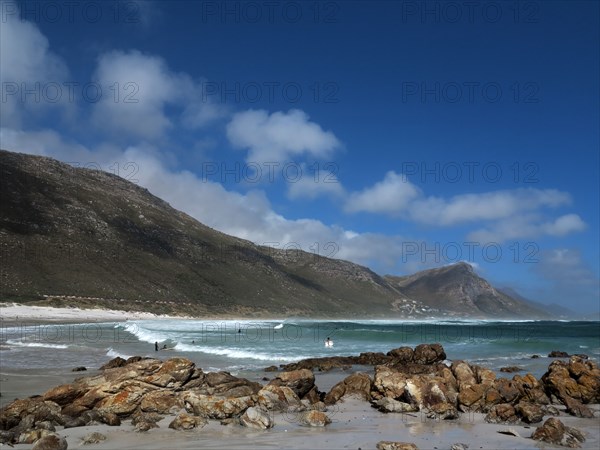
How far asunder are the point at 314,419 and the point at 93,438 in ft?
18.4

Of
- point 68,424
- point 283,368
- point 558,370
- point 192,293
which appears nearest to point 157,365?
point 68,424

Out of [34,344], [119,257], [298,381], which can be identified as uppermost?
[119,257]

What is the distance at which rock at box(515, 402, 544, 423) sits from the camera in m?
14.0

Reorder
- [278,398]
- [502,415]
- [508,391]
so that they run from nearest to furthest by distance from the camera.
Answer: [502,415] → [278,398] → [508,391]

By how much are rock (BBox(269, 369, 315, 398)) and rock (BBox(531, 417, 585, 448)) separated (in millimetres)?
7276

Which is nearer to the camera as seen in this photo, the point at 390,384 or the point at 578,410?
the point at 578,410

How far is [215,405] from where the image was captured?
1348 centimetres

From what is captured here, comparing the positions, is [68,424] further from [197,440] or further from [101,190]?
[101,190]

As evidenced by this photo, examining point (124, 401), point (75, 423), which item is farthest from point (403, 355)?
point (75, 423)

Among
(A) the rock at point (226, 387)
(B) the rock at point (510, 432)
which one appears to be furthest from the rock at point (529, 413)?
(A) the rock at point (226, 387)

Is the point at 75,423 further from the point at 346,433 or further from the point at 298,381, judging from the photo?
the point at 298,381

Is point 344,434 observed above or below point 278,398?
below

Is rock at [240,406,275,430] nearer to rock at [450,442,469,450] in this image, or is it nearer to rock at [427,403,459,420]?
rock at [450,442,469,450]

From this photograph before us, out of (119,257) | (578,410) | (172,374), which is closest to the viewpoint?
(172,374)
